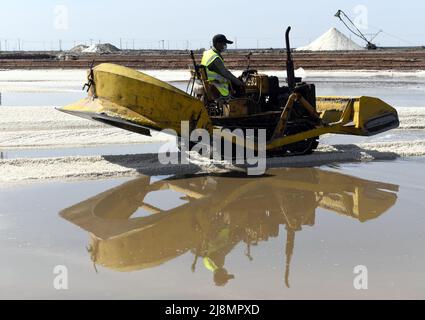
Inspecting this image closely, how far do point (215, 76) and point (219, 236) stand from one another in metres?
3.55

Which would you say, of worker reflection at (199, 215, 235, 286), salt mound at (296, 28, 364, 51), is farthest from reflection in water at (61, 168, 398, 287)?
salt mound at (296, 28, 364, 51)

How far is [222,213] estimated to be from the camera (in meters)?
6.82

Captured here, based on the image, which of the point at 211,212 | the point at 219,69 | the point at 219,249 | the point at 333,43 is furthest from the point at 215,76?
the point at 333,43

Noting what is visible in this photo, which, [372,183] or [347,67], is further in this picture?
[347,67]

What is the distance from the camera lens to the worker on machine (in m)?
8.83

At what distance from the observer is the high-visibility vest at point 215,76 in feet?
29.0

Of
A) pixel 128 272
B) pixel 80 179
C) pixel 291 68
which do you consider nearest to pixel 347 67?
pixel 291 68

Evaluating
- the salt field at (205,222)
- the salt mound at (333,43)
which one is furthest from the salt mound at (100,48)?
the salt field at (205,222)

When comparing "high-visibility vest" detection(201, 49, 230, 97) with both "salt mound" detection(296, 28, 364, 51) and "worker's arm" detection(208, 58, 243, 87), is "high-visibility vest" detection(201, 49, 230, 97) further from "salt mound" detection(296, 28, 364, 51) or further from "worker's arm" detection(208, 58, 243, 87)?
"salt mound" detection(296, 28, 364, 51)

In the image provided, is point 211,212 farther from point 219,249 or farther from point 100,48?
point 100,48
